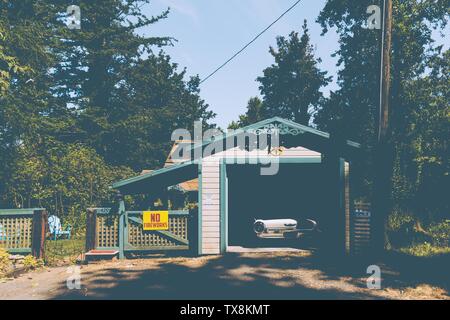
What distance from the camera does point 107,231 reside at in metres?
13.3

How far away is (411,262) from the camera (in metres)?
11.6

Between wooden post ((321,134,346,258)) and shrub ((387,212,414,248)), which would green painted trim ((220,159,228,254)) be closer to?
wooden post ((321,134,346,258))

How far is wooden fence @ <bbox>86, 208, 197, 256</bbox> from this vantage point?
13078 mm

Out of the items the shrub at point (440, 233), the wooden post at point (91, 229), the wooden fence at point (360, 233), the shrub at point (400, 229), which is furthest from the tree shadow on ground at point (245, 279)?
the shrub at point (440, 233)

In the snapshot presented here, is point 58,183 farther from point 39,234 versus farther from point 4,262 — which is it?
point 4,262

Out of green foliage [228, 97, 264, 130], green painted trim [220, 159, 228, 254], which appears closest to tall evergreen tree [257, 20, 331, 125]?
green foliage [228, 97, 264, 130]

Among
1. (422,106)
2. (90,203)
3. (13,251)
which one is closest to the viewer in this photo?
(13,251)

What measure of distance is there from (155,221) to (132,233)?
996 millimetres

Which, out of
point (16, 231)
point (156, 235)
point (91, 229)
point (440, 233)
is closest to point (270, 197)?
point (440, 233)

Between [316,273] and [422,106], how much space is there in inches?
689

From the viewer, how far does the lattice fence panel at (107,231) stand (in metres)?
13.3

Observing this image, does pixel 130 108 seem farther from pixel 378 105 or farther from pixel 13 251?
pixel 378 105

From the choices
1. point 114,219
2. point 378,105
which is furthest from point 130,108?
point 378,105
